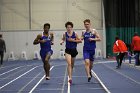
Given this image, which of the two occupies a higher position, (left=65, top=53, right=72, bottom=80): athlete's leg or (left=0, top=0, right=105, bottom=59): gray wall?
(left=0, top=0, right=105, bottom=59): gray wall

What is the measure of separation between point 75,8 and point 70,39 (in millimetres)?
22915

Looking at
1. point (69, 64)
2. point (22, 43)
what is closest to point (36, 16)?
point (22, 43)

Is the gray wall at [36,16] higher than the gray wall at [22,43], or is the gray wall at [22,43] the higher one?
the gray wall at [36,16]

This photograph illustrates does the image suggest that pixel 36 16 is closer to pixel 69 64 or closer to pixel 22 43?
pixel 22 43

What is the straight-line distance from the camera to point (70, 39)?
1348 centimetres

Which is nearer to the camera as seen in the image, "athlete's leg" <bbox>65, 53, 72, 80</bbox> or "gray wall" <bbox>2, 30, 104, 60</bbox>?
"athlete's leg" <bbox>65, 53, 72, 80</bbox>

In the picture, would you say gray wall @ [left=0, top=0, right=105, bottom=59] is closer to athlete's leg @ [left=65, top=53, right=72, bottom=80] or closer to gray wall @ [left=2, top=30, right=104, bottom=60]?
gray wall @ [left=2, top=30, right=104, bottom=60]

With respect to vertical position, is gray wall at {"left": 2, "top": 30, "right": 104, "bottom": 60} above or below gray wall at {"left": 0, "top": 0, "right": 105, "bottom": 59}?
below

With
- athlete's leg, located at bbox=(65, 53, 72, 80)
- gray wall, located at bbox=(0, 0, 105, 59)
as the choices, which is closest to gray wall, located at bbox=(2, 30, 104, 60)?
gray wall, located at bbox=(0, 0, 105, 59)

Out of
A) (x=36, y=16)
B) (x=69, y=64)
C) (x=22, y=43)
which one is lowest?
(x=69, y=64)

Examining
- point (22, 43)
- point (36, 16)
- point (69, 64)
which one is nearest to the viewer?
point (69, 64)

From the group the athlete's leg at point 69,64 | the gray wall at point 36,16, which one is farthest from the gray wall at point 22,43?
the athlete's leg at point 69,64

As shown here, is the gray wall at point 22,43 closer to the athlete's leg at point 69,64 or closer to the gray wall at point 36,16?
the gray wall at point 36,16

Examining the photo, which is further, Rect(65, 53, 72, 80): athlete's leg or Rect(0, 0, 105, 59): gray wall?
Rect(0, 0, 105, 59): gray wall
